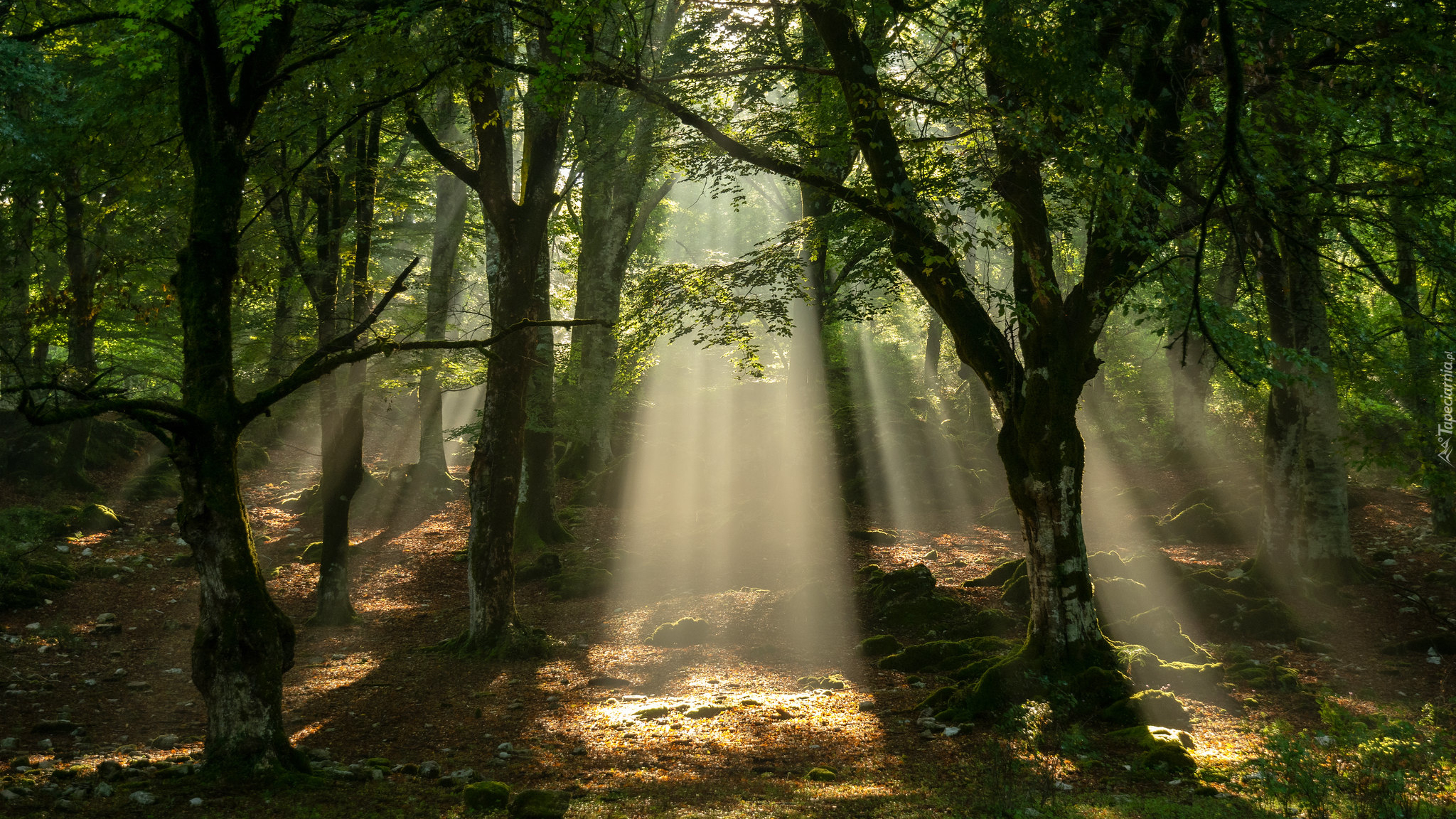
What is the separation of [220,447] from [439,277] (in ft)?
46.9

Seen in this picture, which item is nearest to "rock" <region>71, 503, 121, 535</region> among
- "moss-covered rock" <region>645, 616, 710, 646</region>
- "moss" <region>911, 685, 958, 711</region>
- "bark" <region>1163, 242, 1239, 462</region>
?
"moss-covered rock" <region>645, 616, 710, 646</region>

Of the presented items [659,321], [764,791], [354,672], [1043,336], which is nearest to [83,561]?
[354,672]

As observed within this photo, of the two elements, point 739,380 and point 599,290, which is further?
point 599,290

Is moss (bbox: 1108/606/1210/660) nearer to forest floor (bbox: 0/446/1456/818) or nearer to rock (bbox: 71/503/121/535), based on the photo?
forest floor (bbox: 0/446/1456/818)

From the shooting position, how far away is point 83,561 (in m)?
14.9

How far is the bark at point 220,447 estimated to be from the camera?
5.58 m

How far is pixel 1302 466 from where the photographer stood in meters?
13.0

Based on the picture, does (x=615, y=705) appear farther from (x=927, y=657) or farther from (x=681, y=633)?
(x=927, y=657)

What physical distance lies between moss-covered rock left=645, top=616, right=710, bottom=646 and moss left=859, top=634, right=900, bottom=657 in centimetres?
235

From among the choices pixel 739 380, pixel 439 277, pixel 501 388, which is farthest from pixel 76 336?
pixel 739 380

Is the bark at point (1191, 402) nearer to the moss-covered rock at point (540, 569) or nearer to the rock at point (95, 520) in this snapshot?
the moss-covered rock at point (540, 569)

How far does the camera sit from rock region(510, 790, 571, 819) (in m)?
5.23

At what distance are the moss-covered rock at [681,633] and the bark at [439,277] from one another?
26.8 ft

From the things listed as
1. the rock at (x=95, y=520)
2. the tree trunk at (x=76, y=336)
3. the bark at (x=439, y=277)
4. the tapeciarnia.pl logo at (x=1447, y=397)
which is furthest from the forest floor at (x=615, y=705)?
the bark at (x=439, y=277)
